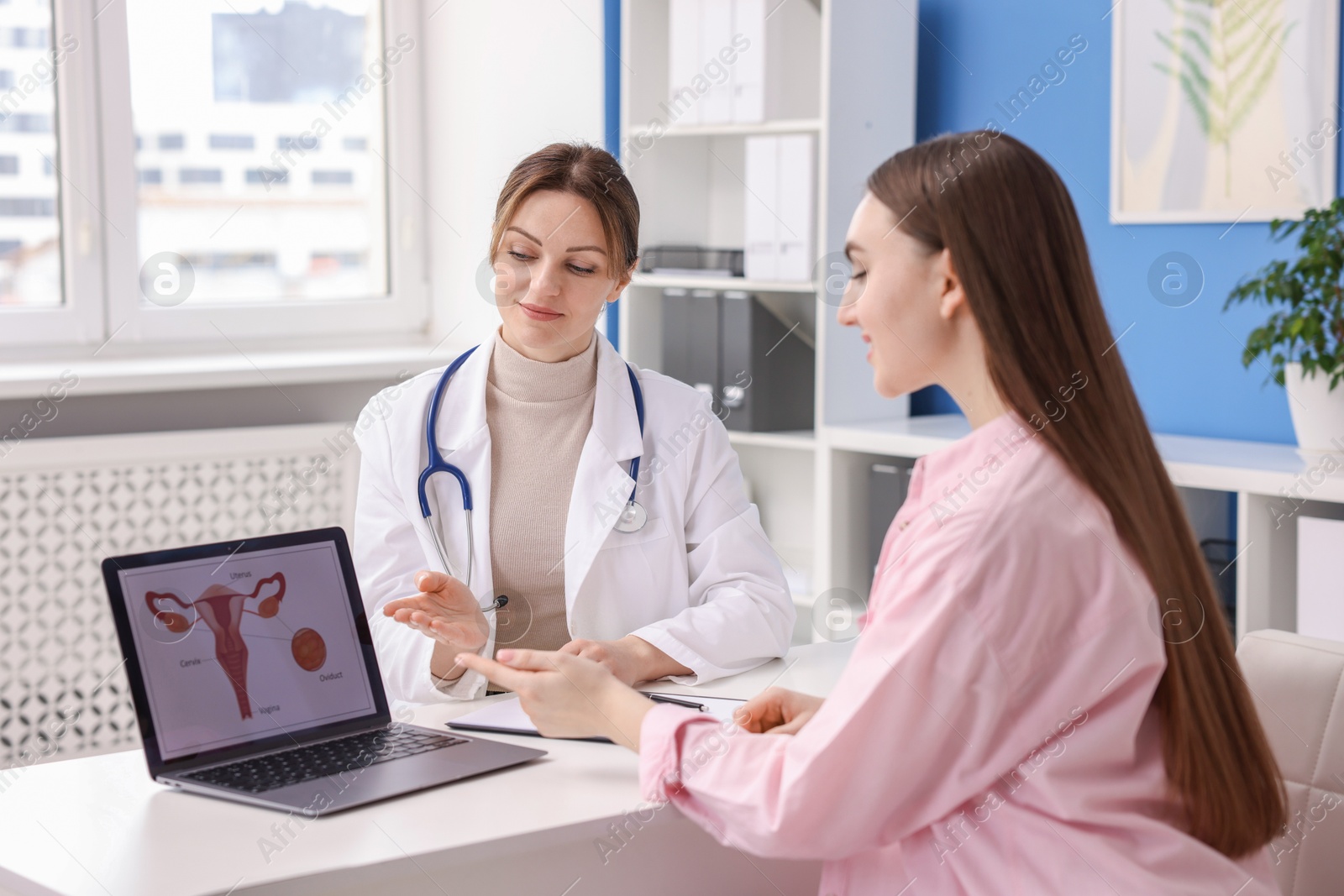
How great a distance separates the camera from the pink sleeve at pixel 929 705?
1006 millimetres

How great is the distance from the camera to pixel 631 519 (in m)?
1.79

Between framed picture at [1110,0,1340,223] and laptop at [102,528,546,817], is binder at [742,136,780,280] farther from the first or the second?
laptop at [102,528,546,817]

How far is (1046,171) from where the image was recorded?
1.11m

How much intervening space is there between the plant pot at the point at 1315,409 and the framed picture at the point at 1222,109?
1.28 ft

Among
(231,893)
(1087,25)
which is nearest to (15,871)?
(231,893)

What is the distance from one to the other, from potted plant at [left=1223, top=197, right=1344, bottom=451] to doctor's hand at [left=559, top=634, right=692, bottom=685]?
1319 millimetres

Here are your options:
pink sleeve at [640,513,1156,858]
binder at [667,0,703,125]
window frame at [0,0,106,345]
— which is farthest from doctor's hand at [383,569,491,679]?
window frame at [0,0,106,345]

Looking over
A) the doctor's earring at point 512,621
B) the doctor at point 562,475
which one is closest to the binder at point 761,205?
the doctor at point 562,475

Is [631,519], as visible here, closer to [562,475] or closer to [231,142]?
[562,475]

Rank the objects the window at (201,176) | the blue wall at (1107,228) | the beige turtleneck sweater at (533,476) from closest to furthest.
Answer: the beige turtleneck sweater at (533,476), the blue wall at (1107,228), the window at (201,176)

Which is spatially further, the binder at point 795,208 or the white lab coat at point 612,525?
the binder at point 795,208

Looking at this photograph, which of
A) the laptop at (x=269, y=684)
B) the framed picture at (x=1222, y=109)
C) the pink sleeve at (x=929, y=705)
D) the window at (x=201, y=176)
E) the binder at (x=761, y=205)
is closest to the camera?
the pink sleeve at (x=929, y=705)

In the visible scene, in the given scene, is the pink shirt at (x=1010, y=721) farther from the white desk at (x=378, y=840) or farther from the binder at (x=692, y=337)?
the binder at (x=692, y=337)

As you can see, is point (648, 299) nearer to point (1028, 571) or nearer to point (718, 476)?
point (718, 476)
